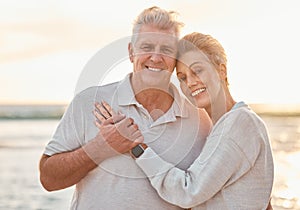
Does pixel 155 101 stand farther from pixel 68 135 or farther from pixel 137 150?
pixel 68 135

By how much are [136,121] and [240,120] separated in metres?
0.48

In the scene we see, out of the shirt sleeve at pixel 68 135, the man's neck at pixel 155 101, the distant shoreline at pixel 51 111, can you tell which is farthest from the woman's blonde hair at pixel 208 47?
the distant shoreline at pixel 51 111

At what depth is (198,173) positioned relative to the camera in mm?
2506

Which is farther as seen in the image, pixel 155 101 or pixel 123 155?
pixel 155 101

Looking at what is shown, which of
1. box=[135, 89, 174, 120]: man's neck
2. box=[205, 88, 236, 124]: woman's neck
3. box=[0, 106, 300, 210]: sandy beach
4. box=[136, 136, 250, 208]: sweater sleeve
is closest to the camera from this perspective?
box=[136, 136, 250, 208]: sweater sleeve

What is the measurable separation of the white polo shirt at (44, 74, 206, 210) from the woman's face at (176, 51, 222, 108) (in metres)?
0.18

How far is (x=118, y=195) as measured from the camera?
8.84 feet

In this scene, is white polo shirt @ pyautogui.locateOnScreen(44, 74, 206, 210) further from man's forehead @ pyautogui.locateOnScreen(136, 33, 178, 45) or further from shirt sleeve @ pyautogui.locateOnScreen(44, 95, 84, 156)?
man's forehead @ pyautogui.locateOnScreen(136, 33, 178, 45)

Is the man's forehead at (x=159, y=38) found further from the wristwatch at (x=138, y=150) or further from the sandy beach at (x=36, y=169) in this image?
the sandy beach at (x=36, y=169)

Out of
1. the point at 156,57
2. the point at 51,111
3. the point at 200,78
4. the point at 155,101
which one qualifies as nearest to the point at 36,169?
the point at 155,101

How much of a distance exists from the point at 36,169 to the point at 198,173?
7195 millimetres

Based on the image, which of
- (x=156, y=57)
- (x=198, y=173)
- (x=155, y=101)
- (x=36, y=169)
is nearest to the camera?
(x=198, y=173)

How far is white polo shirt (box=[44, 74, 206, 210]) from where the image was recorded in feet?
8.84

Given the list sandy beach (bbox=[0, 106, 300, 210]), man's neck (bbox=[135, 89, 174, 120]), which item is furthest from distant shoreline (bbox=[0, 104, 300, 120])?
man's neck (bbox=[135, 89, 174, 120])
